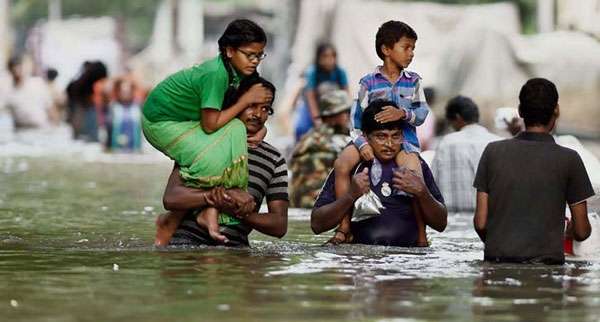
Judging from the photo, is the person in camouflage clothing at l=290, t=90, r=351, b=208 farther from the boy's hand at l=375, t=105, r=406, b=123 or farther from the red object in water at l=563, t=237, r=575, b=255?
the red object in water at l=563, t=237, r=575, b=255

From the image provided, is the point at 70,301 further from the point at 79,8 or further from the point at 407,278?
the point at 79,8

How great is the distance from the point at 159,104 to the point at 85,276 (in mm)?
1484

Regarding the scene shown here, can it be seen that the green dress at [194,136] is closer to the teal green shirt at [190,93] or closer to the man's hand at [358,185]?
the teal green shirt at [190,93]

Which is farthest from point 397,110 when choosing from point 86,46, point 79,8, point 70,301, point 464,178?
point 79,8

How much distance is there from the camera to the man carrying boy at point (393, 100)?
31.9ft

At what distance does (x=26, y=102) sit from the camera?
1400 inches

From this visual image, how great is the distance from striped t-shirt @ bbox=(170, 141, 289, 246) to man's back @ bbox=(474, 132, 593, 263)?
1.42 m

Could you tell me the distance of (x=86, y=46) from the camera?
168 feet

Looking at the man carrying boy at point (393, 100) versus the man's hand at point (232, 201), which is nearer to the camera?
A: the man's hand at point (232, 201)

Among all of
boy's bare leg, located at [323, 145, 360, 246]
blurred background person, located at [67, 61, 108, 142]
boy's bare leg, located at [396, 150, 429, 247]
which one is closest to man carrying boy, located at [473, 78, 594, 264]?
boy's bare leg, located at [396, 150, 429, 247]

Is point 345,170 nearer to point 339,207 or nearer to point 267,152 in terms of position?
point 339,207

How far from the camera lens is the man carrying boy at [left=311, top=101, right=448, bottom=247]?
374 inches

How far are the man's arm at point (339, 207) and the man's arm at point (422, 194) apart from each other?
196 millimetres

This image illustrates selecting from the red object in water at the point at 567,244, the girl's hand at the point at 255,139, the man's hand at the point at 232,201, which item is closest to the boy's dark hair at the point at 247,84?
the girl's hand at the point at 255,139
